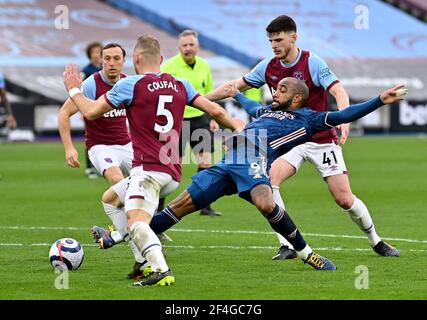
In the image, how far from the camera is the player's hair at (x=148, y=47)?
8.57 metres

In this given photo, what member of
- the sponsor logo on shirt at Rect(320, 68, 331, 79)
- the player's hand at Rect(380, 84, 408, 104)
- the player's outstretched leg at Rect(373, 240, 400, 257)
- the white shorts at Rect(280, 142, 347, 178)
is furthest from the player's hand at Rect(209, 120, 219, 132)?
the player's hand at Rect(380, 84, 408, 104)

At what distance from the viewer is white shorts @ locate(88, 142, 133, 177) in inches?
439

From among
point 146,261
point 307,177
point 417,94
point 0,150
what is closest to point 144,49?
point 146,261

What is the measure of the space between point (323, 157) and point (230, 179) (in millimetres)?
1511

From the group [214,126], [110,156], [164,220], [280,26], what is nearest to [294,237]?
[164,220]

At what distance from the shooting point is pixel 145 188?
8.61m

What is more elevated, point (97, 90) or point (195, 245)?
point (97, 90)

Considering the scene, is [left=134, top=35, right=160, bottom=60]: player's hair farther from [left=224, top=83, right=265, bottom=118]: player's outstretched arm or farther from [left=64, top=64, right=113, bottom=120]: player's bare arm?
[left=224, top=83, right=265, bottom=118]: player's outstretched arm

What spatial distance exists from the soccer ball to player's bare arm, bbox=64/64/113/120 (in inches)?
56.8

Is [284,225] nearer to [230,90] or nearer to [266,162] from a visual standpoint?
[266,162]

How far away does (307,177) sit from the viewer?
864 inches

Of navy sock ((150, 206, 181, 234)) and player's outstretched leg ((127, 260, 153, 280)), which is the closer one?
player's outstretched leg ((127, 260, 153, 280))
